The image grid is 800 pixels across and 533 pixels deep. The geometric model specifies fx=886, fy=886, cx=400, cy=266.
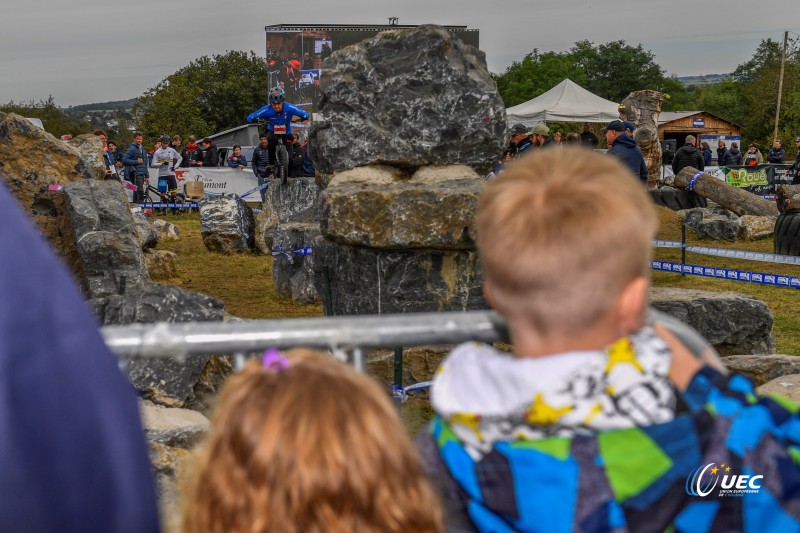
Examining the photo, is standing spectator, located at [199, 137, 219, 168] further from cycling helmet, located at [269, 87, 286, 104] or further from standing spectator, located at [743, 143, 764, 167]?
standing spectator, located at [743, 143, 764, 167]

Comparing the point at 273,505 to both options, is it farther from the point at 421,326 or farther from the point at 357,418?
the point at 421,326

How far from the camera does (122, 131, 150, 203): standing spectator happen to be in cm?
1905

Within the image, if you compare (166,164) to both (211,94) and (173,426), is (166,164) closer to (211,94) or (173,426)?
(173,426)

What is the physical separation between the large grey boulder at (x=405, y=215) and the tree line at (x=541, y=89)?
3759 cm

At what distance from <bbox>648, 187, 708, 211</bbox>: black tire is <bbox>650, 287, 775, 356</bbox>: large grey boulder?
32.8 ft

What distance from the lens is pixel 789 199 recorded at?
11.4 metres

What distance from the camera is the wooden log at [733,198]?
13664mm

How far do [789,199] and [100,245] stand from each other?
8.46 metres

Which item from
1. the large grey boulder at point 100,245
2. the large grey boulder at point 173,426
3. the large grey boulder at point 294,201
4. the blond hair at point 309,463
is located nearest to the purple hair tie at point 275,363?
the blond hair at point 309,463

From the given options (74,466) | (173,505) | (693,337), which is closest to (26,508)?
(74,466)

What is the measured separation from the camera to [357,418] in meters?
1.00

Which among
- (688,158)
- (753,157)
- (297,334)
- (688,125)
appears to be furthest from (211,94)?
(297,334)

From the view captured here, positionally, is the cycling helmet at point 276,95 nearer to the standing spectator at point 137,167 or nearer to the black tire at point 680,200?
the black tire at point 680,200

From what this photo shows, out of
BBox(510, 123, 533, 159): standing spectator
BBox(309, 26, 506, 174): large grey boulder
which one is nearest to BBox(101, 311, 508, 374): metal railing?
BBox(309, 26, 506, 174): large grey boulder
